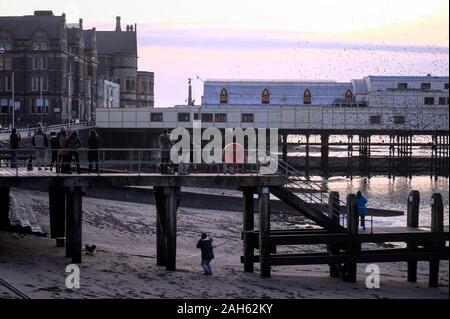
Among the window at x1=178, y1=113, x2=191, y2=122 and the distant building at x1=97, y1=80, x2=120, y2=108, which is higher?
the distant building at x1=97, y1=80, x2=120, y2=108

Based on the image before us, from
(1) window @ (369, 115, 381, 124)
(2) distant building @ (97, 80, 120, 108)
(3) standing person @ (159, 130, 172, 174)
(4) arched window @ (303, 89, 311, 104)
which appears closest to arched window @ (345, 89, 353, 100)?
(1) window @ (369, 115, 381, 124)

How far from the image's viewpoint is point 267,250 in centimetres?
2284

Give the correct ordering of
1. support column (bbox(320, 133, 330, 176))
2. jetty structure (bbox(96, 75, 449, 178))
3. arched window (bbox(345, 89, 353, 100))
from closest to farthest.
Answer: jetty structure (bbox(96, 75, 449, 178))
arched window (bbox(345, 89, 353, 100))
support column (bbox(320, 133, 330, 176))

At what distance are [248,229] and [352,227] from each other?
3332 mm

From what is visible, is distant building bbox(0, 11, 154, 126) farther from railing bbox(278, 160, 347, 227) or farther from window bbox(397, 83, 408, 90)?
railing bbox(278, 160, 347, 227)

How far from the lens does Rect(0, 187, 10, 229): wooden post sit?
2806 centimetres

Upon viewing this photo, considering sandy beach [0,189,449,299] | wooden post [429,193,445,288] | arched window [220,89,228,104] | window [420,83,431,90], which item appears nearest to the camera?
sandy beach [0,189,449,299]

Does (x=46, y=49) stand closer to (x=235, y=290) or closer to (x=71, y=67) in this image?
(x=71, y=67)

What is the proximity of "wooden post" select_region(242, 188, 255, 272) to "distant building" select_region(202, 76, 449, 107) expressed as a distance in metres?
41.3

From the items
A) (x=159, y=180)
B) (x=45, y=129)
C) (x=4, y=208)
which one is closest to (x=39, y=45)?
(x=45, y=129)

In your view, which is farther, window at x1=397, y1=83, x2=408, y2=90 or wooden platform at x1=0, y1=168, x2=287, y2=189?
window at x1=397, y1=83, x2=408, y2=90

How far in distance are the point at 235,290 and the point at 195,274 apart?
2.31m

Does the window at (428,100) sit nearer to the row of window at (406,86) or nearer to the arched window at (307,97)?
the row of window at (406,86)

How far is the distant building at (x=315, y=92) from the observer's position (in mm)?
64312
